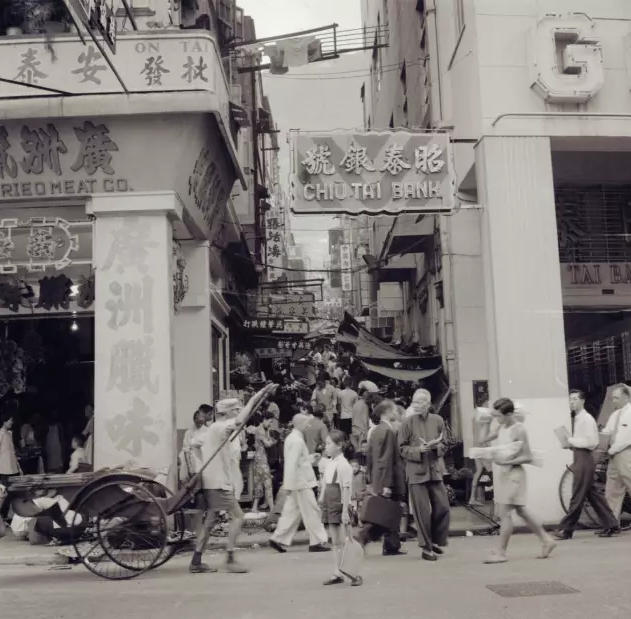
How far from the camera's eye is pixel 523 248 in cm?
1239

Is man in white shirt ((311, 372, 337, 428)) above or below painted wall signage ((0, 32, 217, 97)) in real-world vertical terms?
below

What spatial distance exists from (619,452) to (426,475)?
2966mm

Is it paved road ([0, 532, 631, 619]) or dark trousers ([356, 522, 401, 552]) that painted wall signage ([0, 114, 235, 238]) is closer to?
paved road ([0, 532, 631, 619])

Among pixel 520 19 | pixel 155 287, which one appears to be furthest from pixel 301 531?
pixel 520 19

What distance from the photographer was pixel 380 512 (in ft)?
28.9

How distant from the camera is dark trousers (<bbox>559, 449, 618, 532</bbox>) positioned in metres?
10.3

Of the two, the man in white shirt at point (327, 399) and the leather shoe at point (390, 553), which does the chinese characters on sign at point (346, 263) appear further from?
the leather shoe at point (390, 553)

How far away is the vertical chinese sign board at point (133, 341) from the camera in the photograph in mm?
11945

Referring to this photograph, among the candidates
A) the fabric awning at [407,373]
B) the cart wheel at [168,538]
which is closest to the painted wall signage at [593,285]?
the fabric awning at [407,373]

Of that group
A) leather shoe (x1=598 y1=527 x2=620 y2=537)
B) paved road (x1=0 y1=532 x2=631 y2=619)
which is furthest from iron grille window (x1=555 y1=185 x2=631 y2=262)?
paved road (x1=0 y1=532 x2=631 y2=619)

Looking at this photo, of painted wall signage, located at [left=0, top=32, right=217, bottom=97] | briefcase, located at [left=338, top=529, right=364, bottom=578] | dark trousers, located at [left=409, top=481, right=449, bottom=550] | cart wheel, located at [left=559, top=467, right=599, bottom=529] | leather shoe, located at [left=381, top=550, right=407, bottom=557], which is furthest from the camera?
painted wall signage, located at [left=0, top=32, right=217, bottom=97]

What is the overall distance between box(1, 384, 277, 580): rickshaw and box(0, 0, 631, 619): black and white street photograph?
0.09ft

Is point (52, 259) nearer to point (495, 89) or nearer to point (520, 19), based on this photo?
point (495, 89)

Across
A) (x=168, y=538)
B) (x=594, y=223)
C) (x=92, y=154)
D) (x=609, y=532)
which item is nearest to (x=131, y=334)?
(x=92, y=154)
